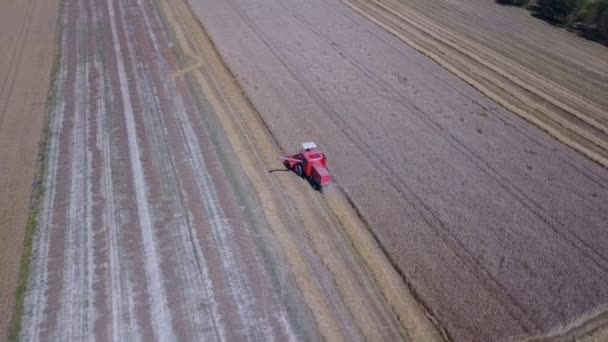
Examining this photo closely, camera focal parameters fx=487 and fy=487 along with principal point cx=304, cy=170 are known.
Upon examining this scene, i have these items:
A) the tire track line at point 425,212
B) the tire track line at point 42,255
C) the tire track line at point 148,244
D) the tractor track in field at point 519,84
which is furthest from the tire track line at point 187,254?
the tractor track in field at point 519,84

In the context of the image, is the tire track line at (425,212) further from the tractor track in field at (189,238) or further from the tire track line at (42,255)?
the tire track line at (42,255)

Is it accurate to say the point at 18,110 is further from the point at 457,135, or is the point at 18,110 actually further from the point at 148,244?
the point at 457,135

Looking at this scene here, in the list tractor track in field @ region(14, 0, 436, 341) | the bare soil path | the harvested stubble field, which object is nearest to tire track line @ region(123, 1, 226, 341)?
tractor track in field @ region(14, 0, 436, 341)

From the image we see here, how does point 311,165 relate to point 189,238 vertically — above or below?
above

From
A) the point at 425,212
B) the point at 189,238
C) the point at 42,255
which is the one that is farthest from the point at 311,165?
the point at 42,255

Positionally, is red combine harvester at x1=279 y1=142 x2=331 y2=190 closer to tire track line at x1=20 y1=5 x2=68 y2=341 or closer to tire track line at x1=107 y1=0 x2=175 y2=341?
tire track line at x1=107 y1=0 x2=175 y2=341
